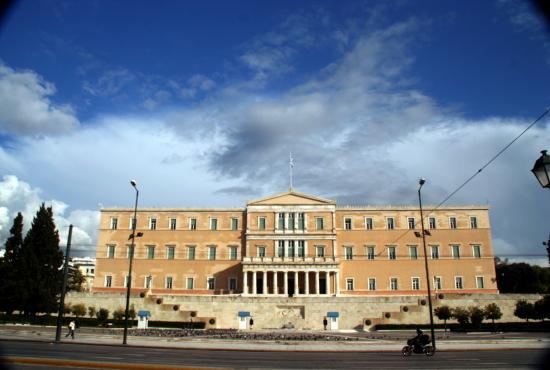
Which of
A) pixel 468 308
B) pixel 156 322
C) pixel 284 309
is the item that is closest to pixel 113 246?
pixel 156 322

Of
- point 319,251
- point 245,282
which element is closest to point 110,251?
point 245,282

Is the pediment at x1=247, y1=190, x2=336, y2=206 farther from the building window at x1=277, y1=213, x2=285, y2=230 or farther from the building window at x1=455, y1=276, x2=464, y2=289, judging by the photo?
the building window at x1=455, y1=276, x2=464, y2=289

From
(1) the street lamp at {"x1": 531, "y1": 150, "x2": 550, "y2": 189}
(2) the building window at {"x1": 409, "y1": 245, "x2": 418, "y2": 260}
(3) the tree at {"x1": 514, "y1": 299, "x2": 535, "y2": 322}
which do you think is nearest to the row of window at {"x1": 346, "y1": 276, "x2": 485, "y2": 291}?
(2) the building window at {"x1": 409, "y1": 245, "x2": 418, "y2": 260}

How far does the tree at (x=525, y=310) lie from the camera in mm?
45906

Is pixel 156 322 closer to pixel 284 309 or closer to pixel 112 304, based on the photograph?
pixel 112 304

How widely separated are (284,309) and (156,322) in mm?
14326

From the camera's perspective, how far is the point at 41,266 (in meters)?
50.4

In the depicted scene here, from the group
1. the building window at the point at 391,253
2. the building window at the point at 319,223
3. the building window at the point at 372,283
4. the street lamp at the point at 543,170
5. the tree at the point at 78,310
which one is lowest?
the tree at the point at 78,310

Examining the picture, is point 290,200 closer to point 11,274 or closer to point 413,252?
point 413,252

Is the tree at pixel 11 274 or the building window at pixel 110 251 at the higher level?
the building window at pixel 110 251

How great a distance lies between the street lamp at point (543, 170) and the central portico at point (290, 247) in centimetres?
5306

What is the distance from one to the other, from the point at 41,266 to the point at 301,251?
32348 mm

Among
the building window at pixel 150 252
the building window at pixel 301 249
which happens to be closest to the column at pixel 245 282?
the building window at pixel 301 249

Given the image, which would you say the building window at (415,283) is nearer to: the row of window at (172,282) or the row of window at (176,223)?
the row of window at (172,282)
